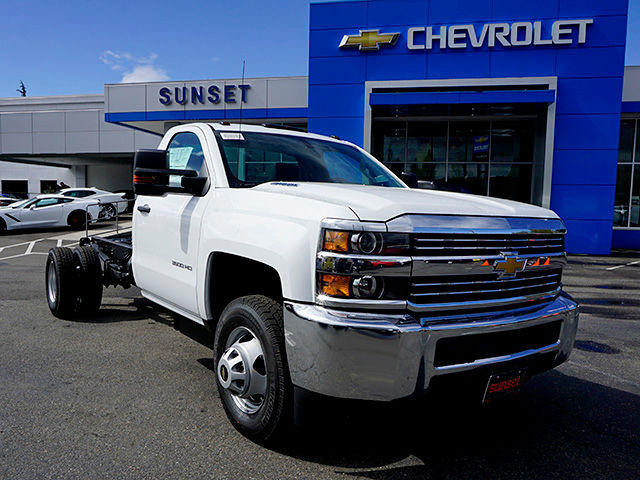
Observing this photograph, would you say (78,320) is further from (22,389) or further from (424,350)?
(424,350)

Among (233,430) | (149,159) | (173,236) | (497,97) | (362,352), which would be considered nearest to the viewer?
(362,352)

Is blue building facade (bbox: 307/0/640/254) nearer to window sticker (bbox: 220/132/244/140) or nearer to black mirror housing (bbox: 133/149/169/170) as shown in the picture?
window sticker (bbox: 220/132/244/140)

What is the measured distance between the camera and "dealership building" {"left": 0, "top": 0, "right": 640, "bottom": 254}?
1484 centimetres

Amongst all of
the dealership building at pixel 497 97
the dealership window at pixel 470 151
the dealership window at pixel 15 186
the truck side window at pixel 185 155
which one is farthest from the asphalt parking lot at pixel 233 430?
the dealership window at pixel 15 186

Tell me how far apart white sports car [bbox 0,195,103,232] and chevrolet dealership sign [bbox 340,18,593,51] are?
11.4m

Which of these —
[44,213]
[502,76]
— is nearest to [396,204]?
[502,76]

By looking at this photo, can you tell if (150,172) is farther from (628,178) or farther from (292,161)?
(628,178)

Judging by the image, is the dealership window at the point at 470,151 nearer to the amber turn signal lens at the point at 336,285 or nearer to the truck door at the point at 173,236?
the truck door at the point at 173,236

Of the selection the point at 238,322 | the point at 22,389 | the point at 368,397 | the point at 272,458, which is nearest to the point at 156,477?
the point at 272,458

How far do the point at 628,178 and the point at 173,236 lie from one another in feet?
63.4

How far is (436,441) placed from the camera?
3025 millimetres

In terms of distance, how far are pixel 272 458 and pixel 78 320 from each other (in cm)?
397

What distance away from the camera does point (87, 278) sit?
18.3 ft

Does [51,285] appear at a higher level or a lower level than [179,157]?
lower
